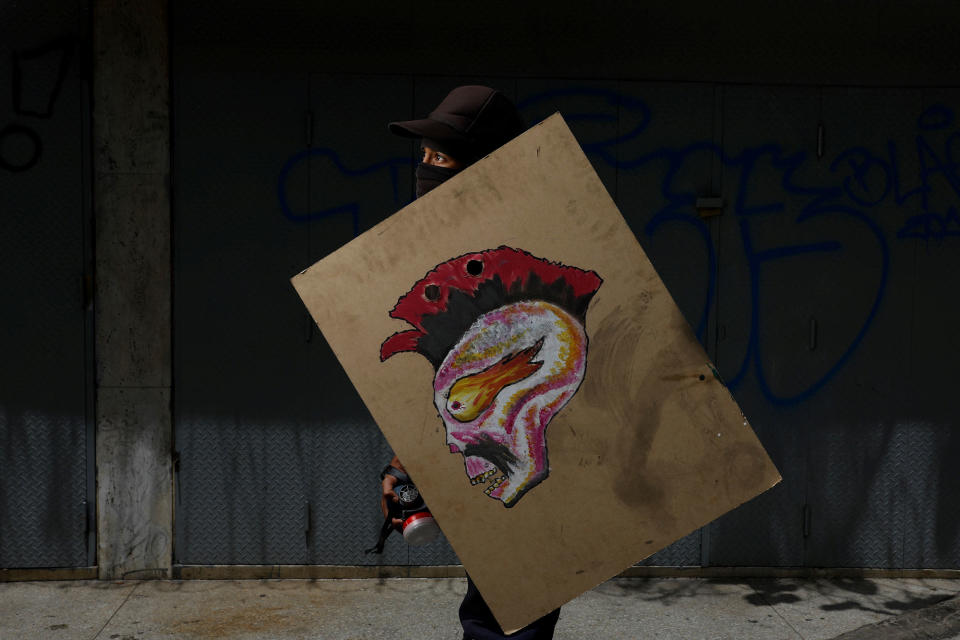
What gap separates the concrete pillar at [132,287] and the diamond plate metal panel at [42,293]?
4.2 inches

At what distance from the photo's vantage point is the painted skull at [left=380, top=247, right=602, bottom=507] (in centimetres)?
188

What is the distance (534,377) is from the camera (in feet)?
6.23

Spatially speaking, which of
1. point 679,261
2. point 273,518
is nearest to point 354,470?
point 273,518

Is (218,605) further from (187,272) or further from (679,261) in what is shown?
(679,261)

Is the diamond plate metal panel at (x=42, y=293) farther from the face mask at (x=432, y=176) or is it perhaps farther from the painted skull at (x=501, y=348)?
the painted skull at (x=501, y=348)

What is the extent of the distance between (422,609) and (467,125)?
9.07 feet

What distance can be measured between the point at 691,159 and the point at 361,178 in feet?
5.56

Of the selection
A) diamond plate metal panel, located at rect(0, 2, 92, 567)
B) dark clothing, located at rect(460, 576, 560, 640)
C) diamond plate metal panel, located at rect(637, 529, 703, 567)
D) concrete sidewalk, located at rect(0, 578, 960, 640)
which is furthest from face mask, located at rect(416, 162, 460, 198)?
diamond plate metal panel, located at rect(637, 529, 703, 567)

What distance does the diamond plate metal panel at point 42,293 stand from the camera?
4.38 m

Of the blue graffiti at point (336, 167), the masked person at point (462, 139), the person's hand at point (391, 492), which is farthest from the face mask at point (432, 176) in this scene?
the blue graffiti at point (336, 167)

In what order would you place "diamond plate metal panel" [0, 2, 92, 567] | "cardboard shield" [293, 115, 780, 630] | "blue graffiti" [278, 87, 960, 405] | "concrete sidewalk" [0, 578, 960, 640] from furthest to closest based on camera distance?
"blue graffiti" [278, 87, 960, 405]
"diamond plate metal panel" [0, 2, 92, 567]
"concrete sidewalk" [0, 578, 960, 640]
"cardboard shield" [293, 115, 780, 630]

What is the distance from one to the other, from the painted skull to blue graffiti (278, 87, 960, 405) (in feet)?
8.88

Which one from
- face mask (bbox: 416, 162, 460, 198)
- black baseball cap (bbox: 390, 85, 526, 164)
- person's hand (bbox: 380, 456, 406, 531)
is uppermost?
black baseball cap (bbox: 390, 85, 526, 164)

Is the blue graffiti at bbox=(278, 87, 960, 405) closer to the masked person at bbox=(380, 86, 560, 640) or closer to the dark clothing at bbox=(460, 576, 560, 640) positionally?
the masked person at bbox=(380, 86, 560, 640)
